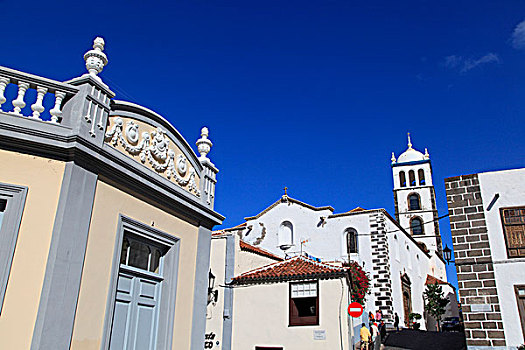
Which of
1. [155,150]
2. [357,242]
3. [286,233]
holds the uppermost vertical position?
[286,233]

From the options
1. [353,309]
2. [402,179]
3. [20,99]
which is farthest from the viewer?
[402,179]

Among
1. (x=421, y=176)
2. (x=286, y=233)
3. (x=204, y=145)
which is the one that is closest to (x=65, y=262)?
(x=204, y=145)

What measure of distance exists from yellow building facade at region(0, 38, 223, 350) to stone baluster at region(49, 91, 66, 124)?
0.05 ft

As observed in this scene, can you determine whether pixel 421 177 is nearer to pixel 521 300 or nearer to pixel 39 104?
pixel 521 300

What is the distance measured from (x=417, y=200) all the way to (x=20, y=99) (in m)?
40.6

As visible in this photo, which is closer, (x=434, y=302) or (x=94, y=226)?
(x=94, y=226)

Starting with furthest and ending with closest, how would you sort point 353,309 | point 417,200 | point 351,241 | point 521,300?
1. point 417,200
2. point 351,241
3. point 353,309
4. point 521,300

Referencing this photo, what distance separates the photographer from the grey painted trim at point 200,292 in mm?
7457

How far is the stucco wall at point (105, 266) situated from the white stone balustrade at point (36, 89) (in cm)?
115

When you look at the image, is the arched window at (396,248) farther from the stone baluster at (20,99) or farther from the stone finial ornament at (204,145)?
the stone baluster at (20,99)

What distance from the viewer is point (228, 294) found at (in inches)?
606

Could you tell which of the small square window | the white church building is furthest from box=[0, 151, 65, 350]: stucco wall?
the white church building

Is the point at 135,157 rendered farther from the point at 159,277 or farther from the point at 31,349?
the point at 31,349

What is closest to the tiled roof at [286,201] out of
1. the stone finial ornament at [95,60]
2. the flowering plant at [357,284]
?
the flowering plant at [357,284]
